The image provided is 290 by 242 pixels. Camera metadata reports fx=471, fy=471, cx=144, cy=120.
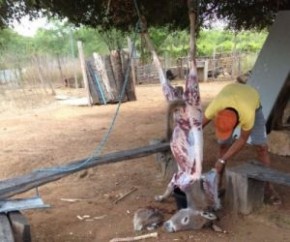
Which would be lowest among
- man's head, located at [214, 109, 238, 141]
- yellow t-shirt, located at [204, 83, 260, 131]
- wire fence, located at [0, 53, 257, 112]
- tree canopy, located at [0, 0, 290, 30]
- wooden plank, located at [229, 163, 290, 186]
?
wire fence, located at [0, 53, 257, 112]

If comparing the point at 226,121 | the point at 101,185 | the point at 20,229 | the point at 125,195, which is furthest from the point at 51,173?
the point at 226,121

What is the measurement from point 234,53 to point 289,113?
18.4 metres

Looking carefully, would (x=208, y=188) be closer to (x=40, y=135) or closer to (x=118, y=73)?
(x=40, y=135)

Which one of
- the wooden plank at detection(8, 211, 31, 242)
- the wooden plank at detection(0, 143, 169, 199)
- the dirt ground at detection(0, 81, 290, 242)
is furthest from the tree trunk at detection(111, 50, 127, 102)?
the wooden plank at detection(8, 211, 31, 242)

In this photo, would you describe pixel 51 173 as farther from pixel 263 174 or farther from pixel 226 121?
pixel 263 174

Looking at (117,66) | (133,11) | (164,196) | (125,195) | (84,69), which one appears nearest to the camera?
(164,196)

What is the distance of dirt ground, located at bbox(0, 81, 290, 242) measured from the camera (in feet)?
13.5

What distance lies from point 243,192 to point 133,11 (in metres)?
2.78

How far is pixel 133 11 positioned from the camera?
5922mm

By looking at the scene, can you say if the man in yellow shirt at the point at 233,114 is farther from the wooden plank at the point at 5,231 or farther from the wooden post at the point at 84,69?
the wooden post at the point at 84,69

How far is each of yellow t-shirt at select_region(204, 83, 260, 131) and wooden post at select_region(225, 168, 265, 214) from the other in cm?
49

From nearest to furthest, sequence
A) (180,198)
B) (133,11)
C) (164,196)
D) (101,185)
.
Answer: (180,198), (164,196), (101,185), (133,11)

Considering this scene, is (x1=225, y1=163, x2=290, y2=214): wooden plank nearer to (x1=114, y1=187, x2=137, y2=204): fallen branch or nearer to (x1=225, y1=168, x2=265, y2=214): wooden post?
(x1=225, y1=168, x2=265, y2=214): wooden post

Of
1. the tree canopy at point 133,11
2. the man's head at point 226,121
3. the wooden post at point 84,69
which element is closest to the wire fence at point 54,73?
the wooden post at point 84,69
